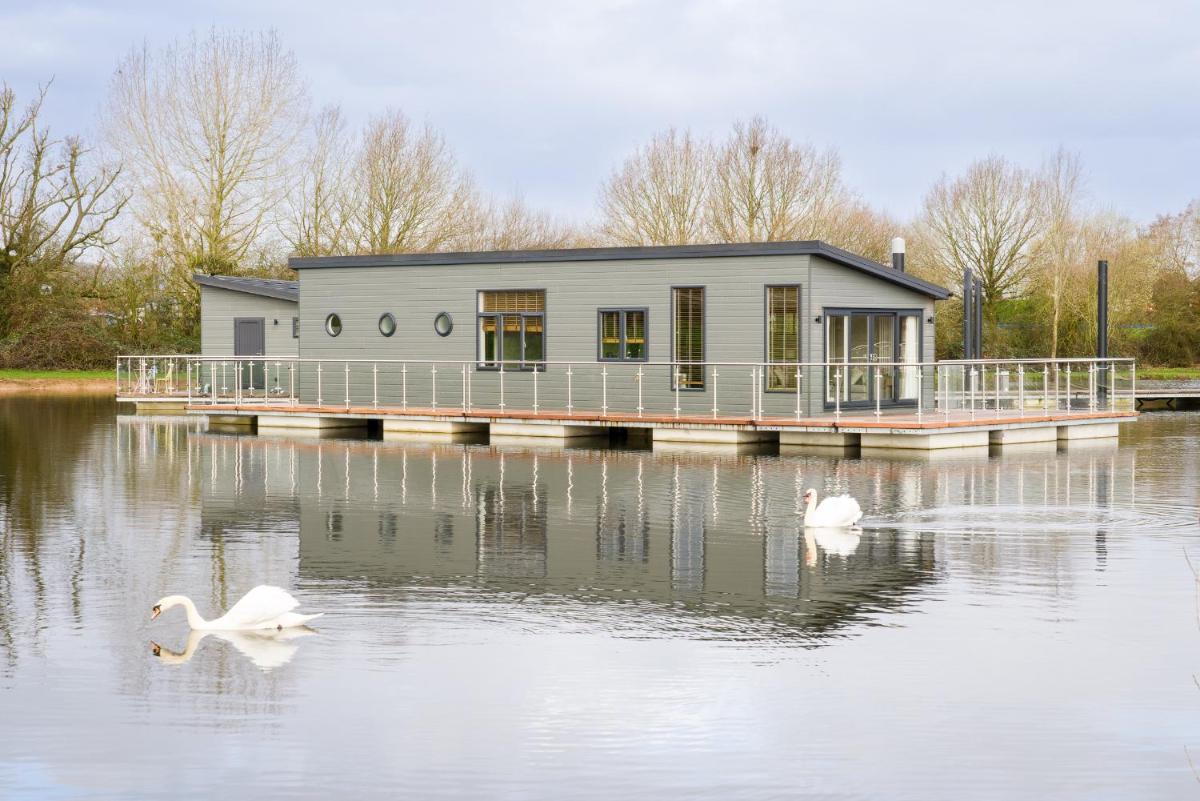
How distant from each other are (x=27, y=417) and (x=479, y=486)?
750 inches

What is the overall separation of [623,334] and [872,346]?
4141 mm

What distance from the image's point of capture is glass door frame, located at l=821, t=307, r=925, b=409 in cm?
2366

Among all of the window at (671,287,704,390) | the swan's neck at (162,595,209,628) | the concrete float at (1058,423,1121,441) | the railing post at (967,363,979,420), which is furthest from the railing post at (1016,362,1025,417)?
the swan's neck at (162,595,209,628)

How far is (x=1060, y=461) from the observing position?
20.7m

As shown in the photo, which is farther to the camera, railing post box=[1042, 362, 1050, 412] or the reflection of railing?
railing post box=[1042, 362, 1050, 412]

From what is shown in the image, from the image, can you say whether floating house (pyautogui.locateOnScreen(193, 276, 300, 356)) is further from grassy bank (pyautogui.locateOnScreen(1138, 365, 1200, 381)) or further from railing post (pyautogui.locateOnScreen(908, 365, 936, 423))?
grassy bank (pyautogui.locateOnScreen(1138, 365, 1200, 381))

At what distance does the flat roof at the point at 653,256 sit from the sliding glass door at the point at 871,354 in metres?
0.67

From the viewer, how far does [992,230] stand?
49.4m

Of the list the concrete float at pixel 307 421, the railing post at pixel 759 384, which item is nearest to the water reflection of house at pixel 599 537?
the railing post at pixel 759 384

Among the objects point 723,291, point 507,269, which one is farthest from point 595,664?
point 507,269

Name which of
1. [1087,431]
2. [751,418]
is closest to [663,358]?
[751,418]

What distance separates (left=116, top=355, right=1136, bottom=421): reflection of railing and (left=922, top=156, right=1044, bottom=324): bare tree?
76.3 feet

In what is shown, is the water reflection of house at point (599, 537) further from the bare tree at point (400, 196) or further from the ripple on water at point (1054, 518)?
the bare tree at point (400, 196)

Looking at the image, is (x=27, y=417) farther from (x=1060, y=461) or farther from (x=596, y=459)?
(x=1060, y=461)
